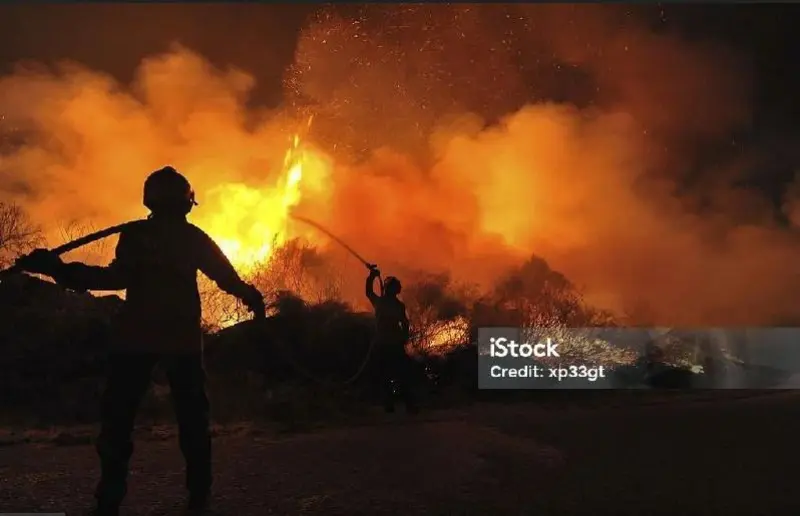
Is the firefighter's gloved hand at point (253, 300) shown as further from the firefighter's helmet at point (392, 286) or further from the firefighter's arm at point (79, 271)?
the firefighter's helmet at point (392, 286)

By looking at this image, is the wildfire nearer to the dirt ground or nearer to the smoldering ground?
the smoldering ground

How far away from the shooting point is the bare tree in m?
2.73

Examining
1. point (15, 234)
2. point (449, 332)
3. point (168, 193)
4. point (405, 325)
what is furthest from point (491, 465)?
point (15, 234)

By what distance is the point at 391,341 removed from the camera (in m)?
2.97

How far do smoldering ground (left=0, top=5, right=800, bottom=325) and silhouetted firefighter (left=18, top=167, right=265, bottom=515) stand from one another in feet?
1.46

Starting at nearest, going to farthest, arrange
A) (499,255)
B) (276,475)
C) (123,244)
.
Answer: (123,244) → (276,475) → (499,255)

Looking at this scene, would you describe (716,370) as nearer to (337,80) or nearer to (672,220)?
(672,220)

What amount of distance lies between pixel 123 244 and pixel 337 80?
1255mm

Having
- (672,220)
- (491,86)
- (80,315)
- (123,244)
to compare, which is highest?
(491,86)

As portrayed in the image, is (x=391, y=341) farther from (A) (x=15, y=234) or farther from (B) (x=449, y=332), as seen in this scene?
(A) (x=15, y=234)

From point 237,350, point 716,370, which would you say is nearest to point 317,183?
point 237,350

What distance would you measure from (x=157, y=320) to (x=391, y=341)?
103 centimetres

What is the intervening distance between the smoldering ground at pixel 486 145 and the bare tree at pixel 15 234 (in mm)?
68

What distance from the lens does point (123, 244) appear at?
8.06 ft
